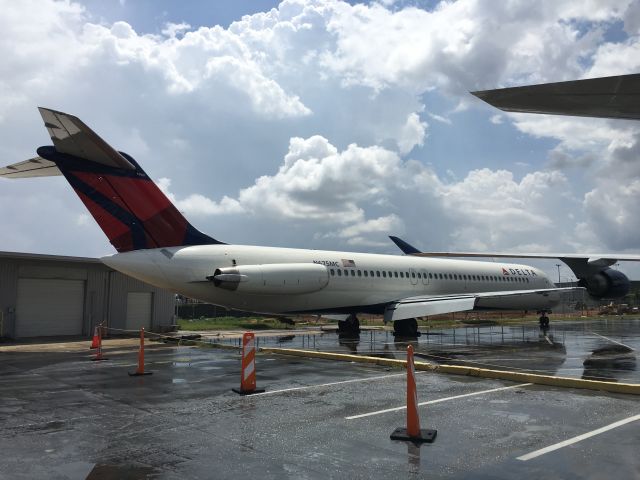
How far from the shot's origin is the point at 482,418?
721 centimetres

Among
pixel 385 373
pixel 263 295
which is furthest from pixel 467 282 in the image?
pixel 385 373

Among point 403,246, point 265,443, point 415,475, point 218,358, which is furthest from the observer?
point 403,246

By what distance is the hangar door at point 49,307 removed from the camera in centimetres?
2350

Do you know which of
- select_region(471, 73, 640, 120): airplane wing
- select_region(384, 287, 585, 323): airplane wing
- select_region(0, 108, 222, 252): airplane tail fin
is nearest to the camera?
select_region(471, 73, 640, 120): airplane wing

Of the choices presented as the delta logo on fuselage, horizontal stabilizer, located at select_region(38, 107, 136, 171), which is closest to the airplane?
horizontal stabilizer, located at select_region(38, 107, 136, 171)

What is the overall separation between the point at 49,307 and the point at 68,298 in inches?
38.3

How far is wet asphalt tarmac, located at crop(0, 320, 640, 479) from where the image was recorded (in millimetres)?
5180

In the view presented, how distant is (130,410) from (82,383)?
3.37 meters

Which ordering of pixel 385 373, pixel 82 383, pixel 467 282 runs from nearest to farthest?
1. pixel 82 383
2. pixel 385 373
3. pixel 467 282

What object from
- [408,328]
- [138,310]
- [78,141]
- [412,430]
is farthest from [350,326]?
[412,430]

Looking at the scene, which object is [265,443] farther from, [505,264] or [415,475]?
[505,264]

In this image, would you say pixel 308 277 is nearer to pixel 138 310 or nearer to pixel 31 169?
pixel 31 169

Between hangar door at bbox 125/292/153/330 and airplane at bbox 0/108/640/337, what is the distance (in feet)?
31.9

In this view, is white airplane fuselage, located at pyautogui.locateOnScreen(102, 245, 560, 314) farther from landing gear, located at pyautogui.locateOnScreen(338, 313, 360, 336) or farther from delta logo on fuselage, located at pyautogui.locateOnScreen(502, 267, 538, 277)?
landing gear, located at pyautogui.locateOnScreen(338, 313, 360, 336)
